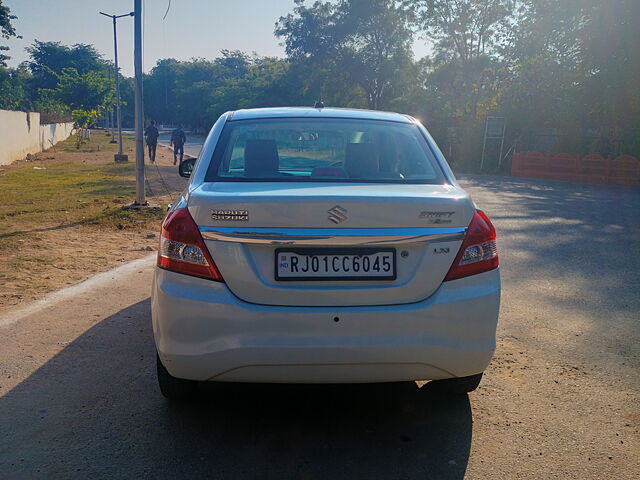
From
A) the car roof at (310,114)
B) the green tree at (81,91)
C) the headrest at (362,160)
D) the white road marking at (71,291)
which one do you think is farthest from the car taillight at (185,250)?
the green tree at (81,91)

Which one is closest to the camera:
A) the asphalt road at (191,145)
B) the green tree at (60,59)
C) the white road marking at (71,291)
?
the white road marking at (71,291)

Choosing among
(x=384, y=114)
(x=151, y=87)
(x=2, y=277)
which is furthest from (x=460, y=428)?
(x=151, y=87)

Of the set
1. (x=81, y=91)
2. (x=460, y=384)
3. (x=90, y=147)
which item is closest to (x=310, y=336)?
(x=460, y=384)

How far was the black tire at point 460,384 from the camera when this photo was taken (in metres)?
3.53

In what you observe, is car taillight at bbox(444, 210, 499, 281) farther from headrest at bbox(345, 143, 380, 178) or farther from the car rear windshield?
headrest at bbox(345, 143, 380, 178)

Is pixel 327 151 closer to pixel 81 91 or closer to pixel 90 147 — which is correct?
pixel 90 147

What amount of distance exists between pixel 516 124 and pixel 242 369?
30.5m

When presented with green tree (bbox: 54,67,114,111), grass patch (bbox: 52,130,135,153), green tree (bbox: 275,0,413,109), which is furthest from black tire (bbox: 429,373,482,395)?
green tree (bbox: 54,67,114,111)

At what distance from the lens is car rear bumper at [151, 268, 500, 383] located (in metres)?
2.90

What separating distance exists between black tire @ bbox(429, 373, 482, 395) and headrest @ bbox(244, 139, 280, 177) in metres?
1.47

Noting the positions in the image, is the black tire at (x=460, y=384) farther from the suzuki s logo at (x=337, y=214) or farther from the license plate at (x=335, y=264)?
the suzuki s logo at (x=337, y=214)

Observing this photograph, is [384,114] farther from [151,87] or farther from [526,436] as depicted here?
[151,87]

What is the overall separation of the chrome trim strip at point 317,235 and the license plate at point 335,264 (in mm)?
42

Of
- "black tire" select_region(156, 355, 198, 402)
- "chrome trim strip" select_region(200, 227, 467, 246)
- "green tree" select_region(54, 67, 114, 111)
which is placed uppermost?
"green tree" select_region(54, 67, 114, 111)
